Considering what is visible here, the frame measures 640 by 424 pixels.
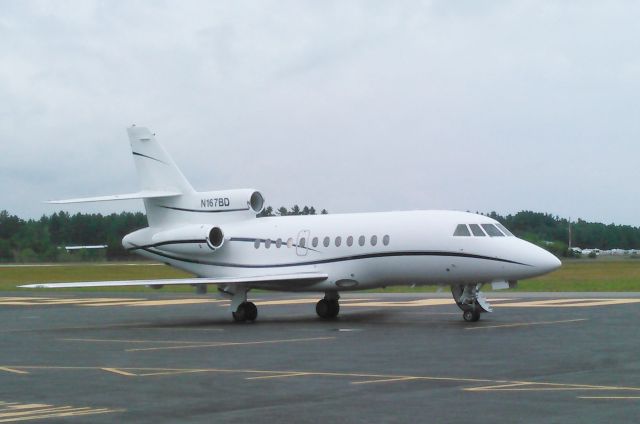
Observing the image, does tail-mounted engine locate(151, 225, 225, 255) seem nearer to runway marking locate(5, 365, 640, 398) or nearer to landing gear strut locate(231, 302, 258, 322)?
landing gear strut locate(231, 302, 258, 322)

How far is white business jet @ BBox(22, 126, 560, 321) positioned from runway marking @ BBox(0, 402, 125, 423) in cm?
1319

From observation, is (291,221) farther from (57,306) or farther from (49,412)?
(49,412)

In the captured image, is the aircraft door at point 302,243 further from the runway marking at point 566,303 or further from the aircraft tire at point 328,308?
the runway marking at point 566,303

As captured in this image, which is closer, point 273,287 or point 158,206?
point 273,287

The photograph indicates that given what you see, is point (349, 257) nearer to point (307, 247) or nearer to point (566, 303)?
point (307, 247)

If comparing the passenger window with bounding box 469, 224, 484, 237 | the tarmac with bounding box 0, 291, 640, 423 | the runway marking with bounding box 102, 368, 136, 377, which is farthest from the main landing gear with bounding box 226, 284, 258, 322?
the runway marking with bounding box 102, 368, 136, 377

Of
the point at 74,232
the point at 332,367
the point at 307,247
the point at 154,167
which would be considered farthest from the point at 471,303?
the point at 74,232

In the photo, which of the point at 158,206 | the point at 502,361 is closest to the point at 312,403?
the point at 502,361

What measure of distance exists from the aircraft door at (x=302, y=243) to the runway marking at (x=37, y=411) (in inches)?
713

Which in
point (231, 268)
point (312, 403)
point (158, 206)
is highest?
point (158, 206)

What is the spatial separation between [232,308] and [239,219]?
169 inches

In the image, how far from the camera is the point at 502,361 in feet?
59.3

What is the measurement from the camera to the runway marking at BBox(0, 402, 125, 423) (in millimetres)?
12734

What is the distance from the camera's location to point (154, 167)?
35.9 m
